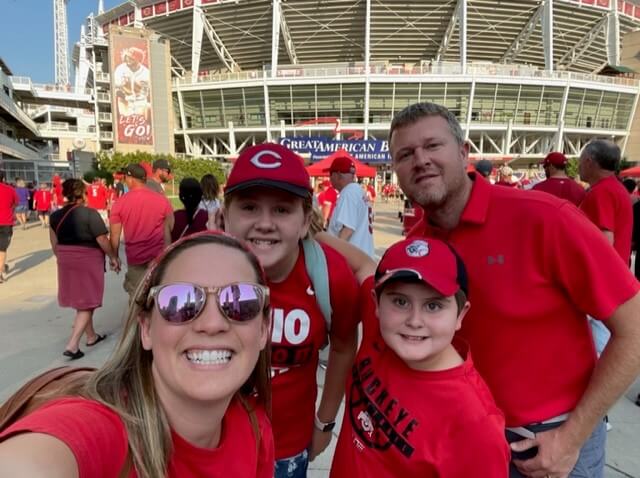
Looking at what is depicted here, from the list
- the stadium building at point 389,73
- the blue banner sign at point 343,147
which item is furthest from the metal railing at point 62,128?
the blue banner sign at point 343,147

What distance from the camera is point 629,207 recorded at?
370cm

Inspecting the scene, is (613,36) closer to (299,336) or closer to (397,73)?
(397,73)

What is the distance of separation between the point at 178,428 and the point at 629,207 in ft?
13.9

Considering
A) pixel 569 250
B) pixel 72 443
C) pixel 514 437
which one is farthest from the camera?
pixel 514 437

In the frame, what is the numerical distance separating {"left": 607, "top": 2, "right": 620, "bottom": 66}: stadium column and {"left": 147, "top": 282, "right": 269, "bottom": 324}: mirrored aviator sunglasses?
200 ft

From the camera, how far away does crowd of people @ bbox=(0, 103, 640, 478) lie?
41.3 inches

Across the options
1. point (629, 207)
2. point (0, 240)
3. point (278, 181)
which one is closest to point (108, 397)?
point (278, 181)

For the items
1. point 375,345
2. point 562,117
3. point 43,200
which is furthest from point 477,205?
point 562,117

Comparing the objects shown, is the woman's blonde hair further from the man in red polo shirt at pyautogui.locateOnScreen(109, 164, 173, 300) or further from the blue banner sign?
the blue banner sign

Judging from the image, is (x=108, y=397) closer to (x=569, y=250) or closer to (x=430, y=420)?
(x=430, y=420)

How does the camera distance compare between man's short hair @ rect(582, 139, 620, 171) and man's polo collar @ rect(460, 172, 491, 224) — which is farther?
man's short hair @ rect(582, 139, 620, 171)

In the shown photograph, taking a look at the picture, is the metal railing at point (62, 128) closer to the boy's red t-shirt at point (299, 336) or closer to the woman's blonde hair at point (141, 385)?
the boy's red t-shirt at point (299, 336)

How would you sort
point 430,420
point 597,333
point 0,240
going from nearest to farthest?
point 430,420 → point 597,333 → point 0,240

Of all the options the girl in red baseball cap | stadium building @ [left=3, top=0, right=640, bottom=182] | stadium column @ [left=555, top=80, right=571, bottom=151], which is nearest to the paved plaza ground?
the girl in red baseball cap
